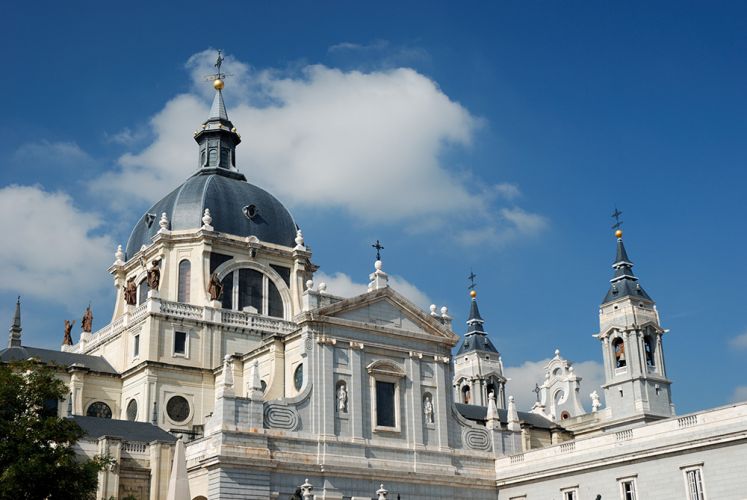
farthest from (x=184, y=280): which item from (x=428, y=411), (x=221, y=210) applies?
(x=428, y=411)

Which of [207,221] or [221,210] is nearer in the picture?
[207,221]

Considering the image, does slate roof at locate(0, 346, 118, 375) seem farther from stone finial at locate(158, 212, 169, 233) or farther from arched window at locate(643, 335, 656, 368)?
arched window at locate(643, 335, 656, 368)

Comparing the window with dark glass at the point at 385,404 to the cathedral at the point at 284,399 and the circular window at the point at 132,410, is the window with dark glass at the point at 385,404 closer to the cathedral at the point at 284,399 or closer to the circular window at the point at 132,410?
the cathedral at the point at 284,399

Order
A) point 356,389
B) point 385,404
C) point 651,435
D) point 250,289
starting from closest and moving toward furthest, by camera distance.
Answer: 1. point 651,435
2. point 356,389
3. point 385,404
4. point 250,289

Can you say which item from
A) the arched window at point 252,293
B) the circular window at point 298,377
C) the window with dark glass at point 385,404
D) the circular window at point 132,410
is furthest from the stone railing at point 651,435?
the circular window at point 132,410

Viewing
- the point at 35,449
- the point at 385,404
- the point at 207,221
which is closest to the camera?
the point at 35,449

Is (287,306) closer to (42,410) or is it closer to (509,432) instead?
(509,432)

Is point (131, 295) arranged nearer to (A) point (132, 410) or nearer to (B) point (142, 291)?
(B) point (142, 291)

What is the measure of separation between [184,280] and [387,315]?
17.9 metres

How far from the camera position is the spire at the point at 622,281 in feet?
263

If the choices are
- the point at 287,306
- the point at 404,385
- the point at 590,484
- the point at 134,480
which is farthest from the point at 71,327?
the point at 590,484

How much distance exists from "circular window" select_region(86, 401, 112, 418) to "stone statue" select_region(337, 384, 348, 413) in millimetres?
17662

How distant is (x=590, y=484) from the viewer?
4766cm

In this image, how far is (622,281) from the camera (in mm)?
81250
